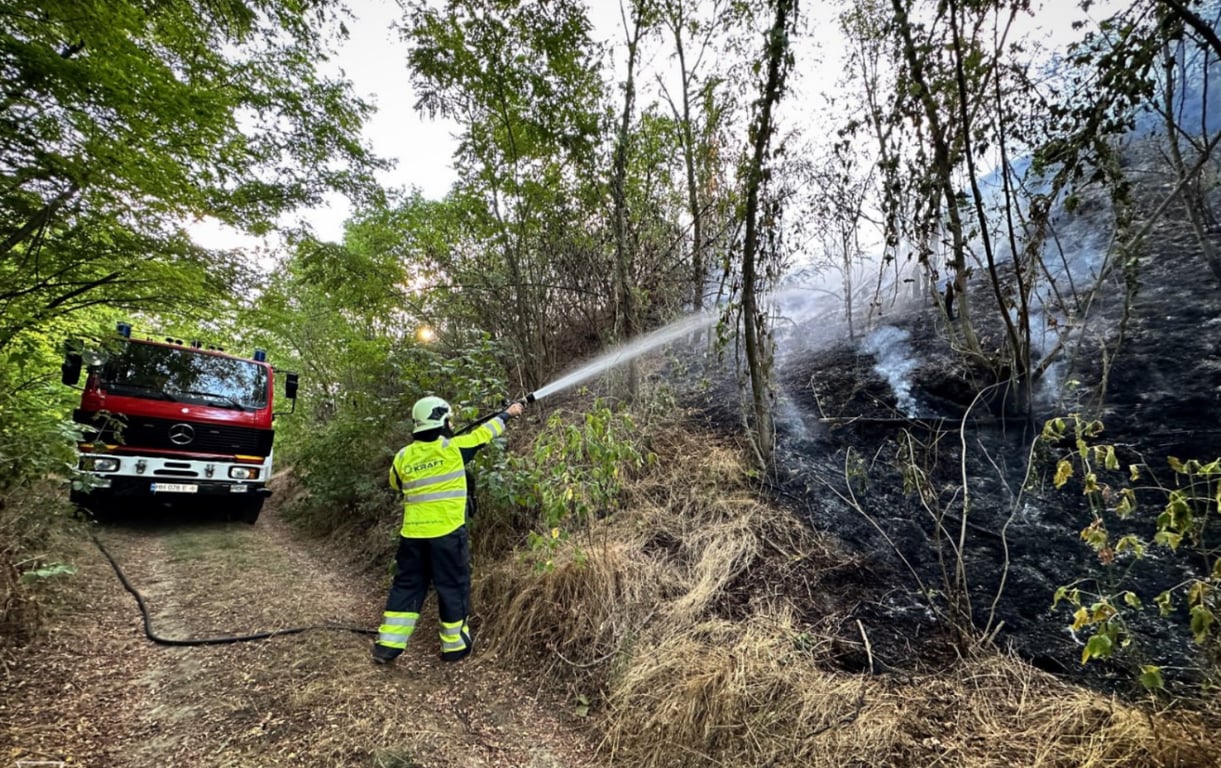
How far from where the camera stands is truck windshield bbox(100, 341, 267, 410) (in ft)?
19.8

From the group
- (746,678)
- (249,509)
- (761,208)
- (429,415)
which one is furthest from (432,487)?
(249,509)

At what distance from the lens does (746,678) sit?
2.51 meters

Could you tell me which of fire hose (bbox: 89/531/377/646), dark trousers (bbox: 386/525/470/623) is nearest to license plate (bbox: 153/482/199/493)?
fire hose (bbox: 89/531/377/646)

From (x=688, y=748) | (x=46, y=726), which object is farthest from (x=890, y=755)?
(x=46, y=726)

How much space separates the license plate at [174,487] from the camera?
19.6ft

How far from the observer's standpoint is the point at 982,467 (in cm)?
381

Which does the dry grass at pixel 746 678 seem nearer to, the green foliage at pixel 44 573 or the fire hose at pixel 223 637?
the fire hose at pixel 223 637

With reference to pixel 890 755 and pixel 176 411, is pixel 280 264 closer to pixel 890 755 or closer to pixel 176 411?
pixel 176 411

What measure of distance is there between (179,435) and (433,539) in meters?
5.15

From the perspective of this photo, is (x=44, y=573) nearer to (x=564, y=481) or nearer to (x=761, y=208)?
(x=564, y=481)

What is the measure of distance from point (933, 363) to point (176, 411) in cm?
917

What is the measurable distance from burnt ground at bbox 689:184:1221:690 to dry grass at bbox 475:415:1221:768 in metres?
0.20


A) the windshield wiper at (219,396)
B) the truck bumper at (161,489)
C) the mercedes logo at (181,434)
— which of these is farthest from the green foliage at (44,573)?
the windshield wiper at (219,396)

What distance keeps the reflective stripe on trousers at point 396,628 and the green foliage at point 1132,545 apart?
3.40m
